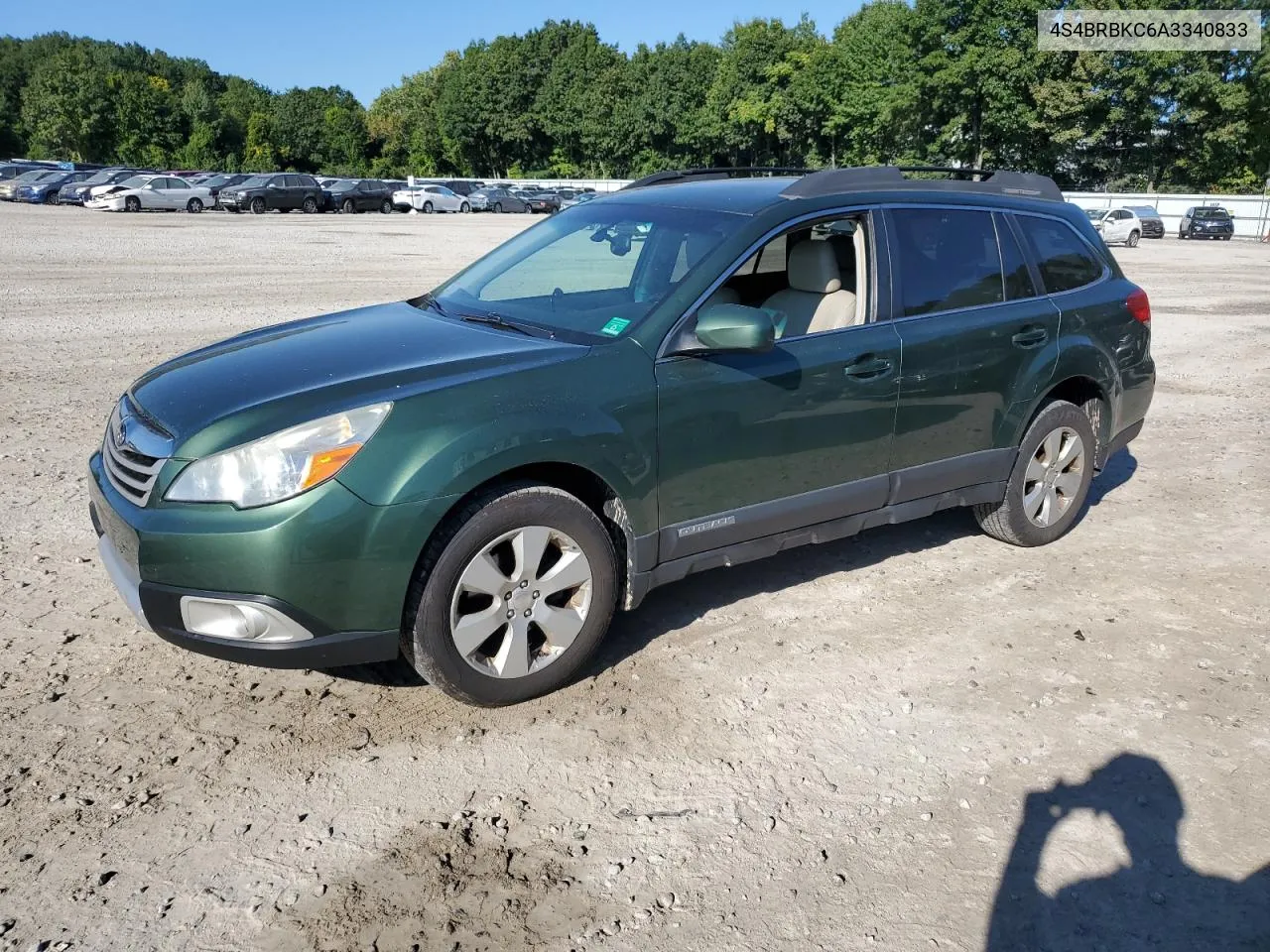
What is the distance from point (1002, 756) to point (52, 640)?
12.2ft

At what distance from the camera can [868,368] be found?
454 centimetres

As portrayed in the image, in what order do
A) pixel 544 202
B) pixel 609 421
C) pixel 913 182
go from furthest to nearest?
pixel 544 202, pixel 913 182, pixel 609 421

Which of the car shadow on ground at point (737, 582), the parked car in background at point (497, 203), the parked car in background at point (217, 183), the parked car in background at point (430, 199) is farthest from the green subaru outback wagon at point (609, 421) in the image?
the parked car in background at point (497, 203)

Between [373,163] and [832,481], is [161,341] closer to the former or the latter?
[832,481]

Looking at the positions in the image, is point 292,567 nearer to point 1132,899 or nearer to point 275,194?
point 1132,899

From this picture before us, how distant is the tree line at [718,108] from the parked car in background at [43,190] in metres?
48.2

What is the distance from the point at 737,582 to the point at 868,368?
1.27 metres

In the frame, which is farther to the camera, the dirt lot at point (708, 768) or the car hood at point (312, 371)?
the car hood at point (312, 371)

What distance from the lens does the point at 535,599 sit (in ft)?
12.3

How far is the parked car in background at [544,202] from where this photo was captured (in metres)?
56.8

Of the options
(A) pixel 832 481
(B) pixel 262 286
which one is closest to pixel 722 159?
(B) pixel 262 286

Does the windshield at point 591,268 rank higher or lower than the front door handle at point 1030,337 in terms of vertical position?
higher

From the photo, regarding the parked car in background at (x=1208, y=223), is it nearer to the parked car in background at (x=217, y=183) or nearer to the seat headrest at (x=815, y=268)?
the parked car in background at (x=217, y=183)

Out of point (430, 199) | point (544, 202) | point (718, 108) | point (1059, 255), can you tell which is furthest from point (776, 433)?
point (718, 108)
